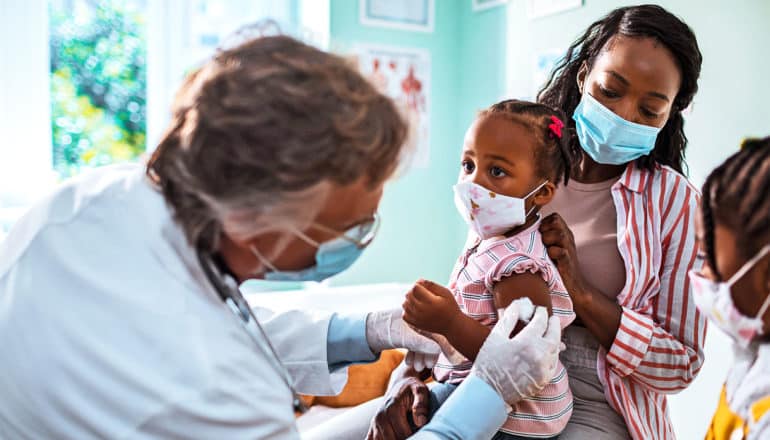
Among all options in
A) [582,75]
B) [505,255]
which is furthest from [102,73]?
[505,255]

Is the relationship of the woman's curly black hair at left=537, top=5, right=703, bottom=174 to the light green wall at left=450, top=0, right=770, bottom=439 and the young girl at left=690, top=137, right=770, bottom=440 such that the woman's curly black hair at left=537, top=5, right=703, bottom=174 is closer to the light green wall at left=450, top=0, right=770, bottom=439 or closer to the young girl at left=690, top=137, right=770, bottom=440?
the young girl at left=690, top=137, right=770, bottom=440

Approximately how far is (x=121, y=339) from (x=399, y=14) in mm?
3215

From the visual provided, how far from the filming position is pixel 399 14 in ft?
12.3

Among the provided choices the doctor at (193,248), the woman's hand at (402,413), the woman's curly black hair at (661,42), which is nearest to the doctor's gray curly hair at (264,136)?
the doctor at (193,248)

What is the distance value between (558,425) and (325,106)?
0.82 m

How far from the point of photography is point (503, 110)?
4.52ft

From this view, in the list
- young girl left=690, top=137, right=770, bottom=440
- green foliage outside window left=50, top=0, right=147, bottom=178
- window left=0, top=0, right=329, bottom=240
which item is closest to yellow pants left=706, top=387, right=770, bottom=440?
young girl left=690, top=137, right=770, bottom=440

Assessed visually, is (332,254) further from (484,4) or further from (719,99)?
(484,4)

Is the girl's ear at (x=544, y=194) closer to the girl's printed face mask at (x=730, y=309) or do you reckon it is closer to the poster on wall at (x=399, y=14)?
the girl's printed face mask at (x=730, y=309)

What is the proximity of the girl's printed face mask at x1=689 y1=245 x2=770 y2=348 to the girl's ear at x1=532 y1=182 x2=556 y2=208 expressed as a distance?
485mm

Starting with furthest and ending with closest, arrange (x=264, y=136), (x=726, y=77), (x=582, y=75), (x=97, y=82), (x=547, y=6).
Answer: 1. (x=97, y=82)
2. (x=547, y=6)
3. (x=726, y=77)
4. (x=582, y=75)
5. (x=264, y=136)

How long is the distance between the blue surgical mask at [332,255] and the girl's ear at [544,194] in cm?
45

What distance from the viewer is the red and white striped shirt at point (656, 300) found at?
1.34 m

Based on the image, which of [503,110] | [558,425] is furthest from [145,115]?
[558,425]
